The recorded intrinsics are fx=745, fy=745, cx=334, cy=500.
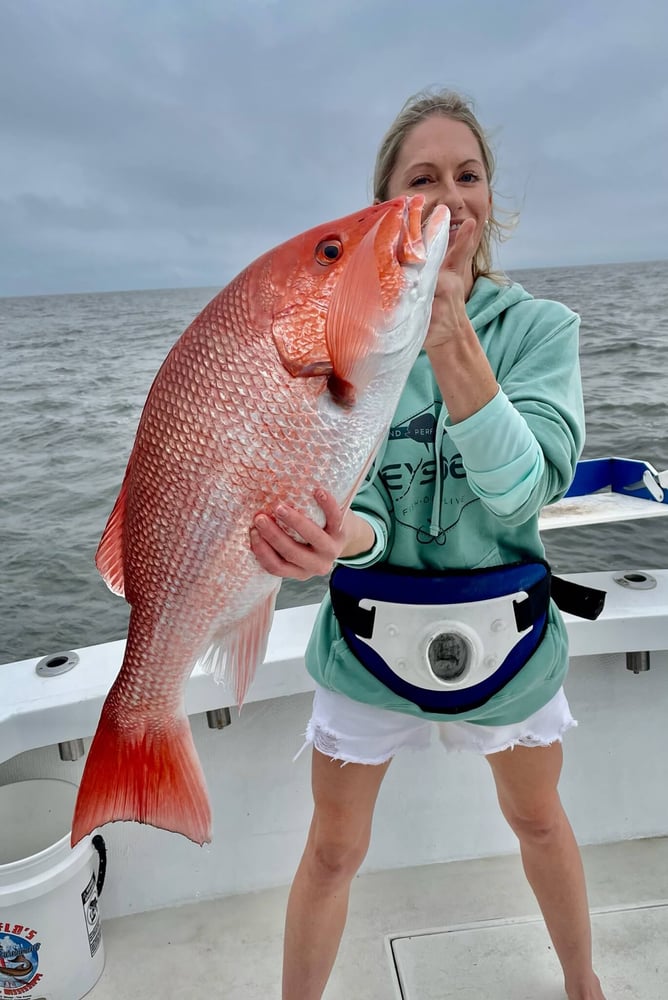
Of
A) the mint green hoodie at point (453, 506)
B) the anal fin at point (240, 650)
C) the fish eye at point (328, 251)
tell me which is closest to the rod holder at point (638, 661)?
the mint green hoodie at point (453, 506)

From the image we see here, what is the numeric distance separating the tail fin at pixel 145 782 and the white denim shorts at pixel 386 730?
0.43 meters

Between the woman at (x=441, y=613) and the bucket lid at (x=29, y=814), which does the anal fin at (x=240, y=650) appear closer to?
the woman at (x=441, y=613)

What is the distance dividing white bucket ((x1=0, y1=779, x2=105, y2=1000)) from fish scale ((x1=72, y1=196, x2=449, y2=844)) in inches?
34.0

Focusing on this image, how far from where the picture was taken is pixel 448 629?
4.80 ft

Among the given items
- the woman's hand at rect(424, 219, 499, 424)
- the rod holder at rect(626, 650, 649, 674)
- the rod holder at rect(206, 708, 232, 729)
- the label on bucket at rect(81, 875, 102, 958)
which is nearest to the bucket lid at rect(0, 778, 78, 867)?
the label on bucket at rect(81, 875, 102, 958)

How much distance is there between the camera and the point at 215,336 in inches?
40.1

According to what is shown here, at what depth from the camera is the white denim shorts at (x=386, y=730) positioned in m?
1.54

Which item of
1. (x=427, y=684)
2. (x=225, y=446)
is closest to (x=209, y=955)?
(x=427, y=684)

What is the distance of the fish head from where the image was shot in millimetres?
970

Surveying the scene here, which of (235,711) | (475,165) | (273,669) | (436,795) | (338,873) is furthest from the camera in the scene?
(436,795)

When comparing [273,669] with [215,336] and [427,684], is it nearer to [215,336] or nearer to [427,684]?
[427,684]

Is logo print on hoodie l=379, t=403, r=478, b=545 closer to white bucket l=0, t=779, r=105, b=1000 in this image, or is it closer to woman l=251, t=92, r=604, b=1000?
woman l=251, t=92, r=604, b=1000

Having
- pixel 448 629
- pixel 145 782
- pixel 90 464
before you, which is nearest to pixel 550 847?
pixel 448 629

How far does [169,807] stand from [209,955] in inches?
51.8
